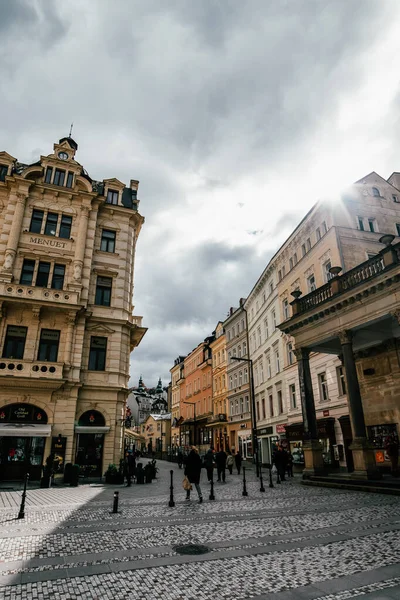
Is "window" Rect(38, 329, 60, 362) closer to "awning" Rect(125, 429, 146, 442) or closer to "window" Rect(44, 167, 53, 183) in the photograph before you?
"window" Rect(44, 167, 53, 183)

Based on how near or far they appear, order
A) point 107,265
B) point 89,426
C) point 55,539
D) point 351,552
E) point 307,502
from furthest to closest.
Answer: point 107,265 < point 89,426 < point 307,502 < point 55,539 < point 351,552

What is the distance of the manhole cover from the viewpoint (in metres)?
6.36

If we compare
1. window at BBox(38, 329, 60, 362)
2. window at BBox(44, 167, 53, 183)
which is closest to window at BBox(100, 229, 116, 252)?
window at BBox(44, 167, 53, 183)

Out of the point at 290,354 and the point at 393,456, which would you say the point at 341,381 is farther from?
the point at 290,354

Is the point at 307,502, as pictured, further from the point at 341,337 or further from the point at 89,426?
the point at 89,426

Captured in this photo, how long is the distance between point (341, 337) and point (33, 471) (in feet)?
62.0

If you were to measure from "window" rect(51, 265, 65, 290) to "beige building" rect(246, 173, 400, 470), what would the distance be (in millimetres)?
16216

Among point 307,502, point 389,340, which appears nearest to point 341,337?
point 389,340

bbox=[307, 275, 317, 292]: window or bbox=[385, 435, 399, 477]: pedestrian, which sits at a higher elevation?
bbox=[307, 275, 317, 292]: window

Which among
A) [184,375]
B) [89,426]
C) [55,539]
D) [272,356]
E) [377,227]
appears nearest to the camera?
[55,539]

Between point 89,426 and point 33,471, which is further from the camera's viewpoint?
point 89,426

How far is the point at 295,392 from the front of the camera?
28953 millimetres

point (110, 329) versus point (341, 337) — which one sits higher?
point (110, 329)

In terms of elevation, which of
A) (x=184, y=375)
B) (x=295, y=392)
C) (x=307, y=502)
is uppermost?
(x=184, y=375)
